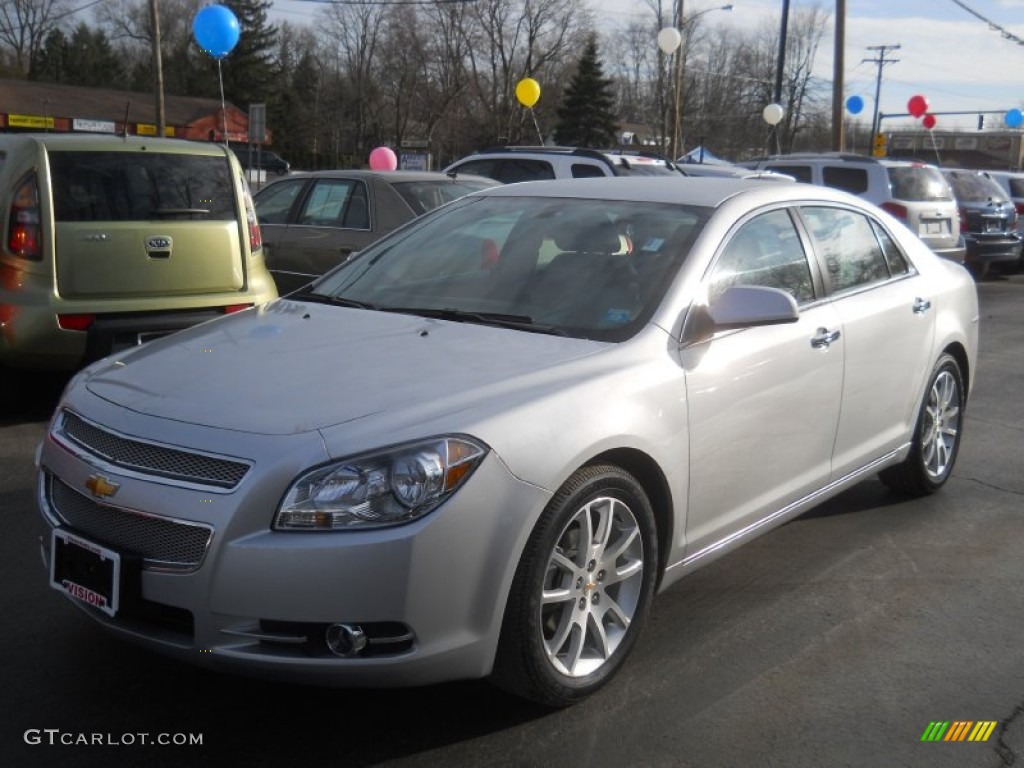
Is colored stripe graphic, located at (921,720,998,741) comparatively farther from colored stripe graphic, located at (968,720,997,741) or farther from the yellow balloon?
the yellow balloon

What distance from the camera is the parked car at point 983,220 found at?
1747 centimetres

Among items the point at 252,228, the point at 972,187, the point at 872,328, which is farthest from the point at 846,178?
the point at 872,328

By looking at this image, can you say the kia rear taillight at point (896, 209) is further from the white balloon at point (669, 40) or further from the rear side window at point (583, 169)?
the white balloon at point (669, 40)

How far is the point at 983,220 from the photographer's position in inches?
690

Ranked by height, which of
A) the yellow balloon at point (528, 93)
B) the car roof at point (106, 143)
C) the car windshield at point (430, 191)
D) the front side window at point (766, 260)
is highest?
the yellow balloon at point (528, 93)

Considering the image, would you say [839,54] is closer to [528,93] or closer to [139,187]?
[528,93]

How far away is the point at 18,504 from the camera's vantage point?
5059 millimetres

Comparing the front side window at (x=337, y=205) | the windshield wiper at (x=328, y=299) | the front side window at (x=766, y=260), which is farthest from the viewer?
the front side window at (x=337, y=205)

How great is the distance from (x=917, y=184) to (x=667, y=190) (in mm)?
11756

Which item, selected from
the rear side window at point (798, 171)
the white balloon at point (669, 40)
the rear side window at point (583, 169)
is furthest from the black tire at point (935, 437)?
the white balloon at point (669, 40)

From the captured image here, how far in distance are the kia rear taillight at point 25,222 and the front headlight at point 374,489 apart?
174 inches

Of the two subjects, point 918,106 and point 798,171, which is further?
point 918,106

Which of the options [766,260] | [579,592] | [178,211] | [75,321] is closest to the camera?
[579,592]

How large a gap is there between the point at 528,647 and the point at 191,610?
0.92 metres
